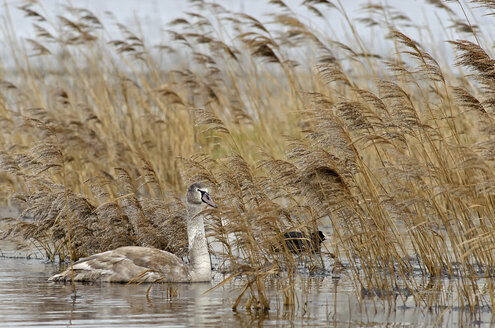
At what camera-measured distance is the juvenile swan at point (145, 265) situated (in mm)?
7910

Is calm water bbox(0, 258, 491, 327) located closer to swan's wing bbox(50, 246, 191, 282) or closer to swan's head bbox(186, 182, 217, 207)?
swan's wing bbox(50, 246, 191, 282)

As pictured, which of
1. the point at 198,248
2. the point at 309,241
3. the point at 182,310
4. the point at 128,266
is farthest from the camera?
the point at 198,248

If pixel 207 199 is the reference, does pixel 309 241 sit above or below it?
below

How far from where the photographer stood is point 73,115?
14070 mm

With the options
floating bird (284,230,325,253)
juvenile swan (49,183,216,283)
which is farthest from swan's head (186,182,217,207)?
floating bird (284,230,325,253)

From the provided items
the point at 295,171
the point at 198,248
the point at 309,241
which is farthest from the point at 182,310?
the point at 309,241

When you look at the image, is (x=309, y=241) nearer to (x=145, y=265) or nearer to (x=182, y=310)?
(x=145, y=265)

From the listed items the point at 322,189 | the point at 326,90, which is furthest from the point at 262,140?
the point at 322,189

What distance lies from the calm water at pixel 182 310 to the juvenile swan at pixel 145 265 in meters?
0.17

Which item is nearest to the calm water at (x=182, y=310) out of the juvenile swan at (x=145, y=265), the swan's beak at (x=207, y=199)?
the juvenile swan at (x=145, y=265)

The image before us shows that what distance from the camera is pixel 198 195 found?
8.31 meters

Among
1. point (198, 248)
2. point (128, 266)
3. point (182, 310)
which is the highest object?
point (198, 248)

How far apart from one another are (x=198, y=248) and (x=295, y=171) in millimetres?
1884

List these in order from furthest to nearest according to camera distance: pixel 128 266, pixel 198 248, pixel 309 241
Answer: pixel 198 248
pixel 309 241
pixel 128 266
